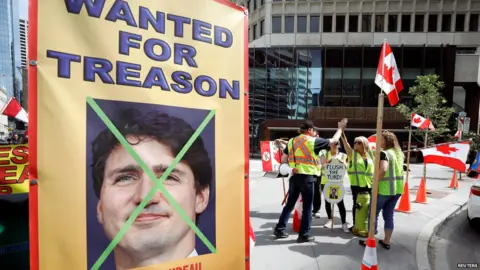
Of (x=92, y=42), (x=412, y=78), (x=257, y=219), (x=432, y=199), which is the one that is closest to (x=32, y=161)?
(x=92, y=42)

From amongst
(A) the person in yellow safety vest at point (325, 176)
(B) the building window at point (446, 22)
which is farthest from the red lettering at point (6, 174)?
(B) the building window at point (446, 22)

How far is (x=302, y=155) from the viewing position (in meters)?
4.76

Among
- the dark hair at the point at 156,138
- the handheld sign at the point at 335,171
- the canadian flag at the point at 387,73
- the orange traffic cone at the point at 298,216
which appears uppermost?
the canadian flag at the point at 387,73

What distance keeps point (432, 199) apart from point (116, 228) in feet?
33.8

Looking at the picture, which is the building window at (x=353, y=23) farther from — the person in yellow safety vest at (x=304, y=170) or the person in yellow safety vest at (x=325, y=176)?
A: the person in yellow safety vest at (x=304, y=170)

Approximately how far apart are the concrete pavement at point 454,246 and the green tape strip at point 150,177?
4480 mm

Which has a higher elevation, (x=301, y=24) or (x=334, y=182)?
(x=301, y=24)

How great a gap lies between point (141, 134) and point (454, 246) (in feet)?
20.5

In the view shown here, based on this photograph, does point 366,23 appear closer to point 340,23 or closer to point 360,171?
point 340,23

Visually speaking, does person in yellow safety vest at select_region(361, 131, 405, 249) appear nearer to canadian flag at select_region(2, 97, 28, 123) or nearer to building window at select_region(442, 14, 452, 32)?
canadian flag at select_region(2, 97, 28, 123)

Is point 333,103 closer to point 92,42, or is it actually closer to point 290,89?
point 290,89

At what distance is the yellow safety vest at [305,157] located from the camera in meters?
4.74

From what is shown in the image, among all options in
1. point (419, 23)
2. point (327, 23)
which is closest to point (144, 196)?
point (327, 23)

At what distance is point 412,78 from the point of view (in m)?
28.5
